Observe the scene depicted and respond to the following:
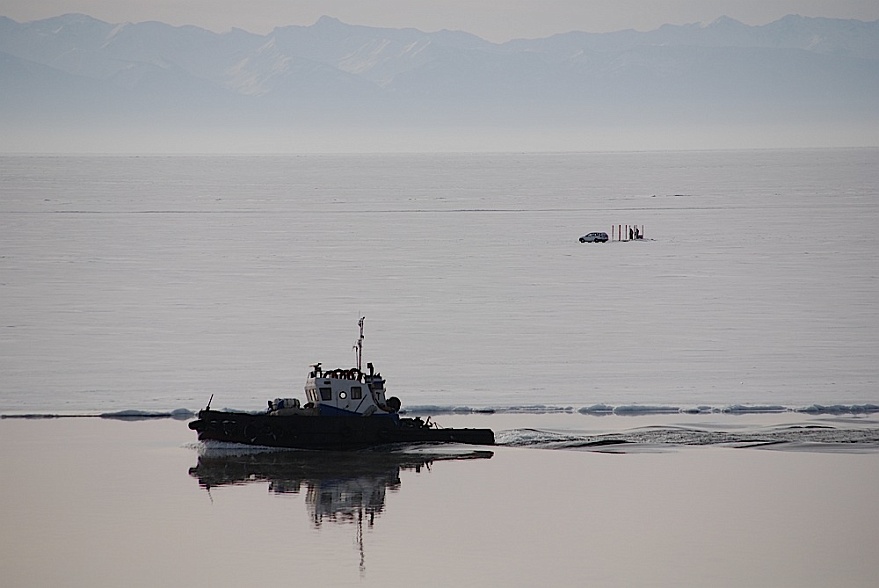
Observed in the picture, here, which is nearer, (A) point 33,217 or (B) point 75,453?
(B) point 75,453

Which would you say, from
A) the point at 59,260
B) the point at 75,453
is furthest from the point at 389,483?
the point at 59,260

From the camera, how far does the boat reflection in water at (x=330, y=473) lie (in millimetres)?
29498

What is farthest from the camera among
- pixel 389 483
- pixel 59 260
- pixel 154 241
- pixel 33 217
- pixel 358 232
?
pixel 33 217

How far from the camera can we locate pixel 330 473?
33.3 m

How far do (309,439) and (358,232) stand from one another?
70230 mm

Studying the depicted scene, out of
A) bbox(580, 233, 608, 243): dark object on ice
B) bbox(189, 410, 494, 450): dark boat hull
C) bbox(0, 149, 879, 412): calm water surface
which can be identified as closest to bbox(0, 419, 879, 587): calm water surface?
bbox(189, 410, 494, 450): dark boat hull

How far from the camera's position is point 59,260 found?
82312 mm

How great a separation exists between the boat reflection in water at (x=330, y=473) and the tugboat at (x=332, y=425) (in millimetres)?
288

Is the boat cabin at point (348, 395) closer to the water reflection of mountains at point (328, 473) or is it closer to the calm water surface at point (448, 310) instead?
the water reflection of mountains at point (328, 473)

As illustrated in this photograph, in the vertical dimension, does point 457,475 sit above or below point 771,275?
below

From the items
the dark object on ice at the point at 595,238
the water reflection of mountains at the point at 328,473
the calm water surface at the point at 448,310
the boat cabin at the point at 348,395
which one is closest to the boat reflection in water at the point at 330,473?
the water reflection of mountains at the point at 328,473

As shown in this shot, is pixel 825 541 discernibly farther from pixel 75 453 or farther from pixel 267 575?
Answer: pixel 75 453

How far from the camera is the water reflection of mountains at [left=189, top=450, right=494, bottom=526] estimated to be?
97.2 feet

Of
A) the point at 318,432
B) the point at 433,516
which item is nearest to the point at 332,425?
the point at 318,432
